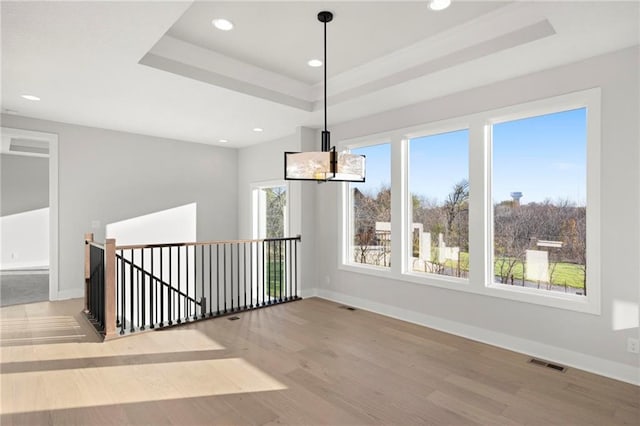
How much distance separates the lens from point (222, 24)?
10.3ft

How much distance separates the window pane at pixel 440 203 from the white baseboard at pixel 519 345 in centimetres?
60

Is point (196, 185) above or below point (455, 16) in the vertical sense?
below

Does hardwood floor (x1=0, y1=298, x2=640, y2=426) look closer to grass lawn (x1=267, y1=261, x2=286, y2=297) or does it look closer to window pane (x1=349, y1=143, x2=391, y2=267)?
window pane (x1=349, y1=143, x2=391, y2=267)

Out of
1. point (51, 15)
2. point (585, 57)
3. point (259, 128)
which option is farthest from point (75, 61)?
point (585, 57)

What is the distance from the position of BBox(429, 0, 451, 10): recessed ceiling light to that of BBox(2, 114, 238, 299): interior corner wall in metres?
5.30

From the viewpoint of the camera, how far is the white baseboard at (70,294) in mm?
5309

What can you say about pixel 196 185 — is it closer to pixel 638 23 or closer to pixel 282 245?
pixel 282 245

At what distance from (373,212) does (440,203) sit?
107 cm

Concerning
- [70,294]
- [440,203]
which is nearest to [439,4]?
[440,203]

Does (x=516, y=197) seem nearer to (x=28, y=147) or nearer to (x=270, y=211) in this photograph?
(x=270, y=211)

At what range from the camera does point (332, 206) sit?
5531 millimetres

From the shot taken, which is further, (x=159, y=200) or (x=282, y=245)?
(x=159, y=200)

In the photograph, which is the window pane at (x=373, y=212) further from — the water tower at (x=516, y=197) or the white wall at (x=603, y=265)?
the water tower at (x=516, y=197)

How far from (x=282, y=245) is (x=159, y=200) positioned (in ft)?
8.28
